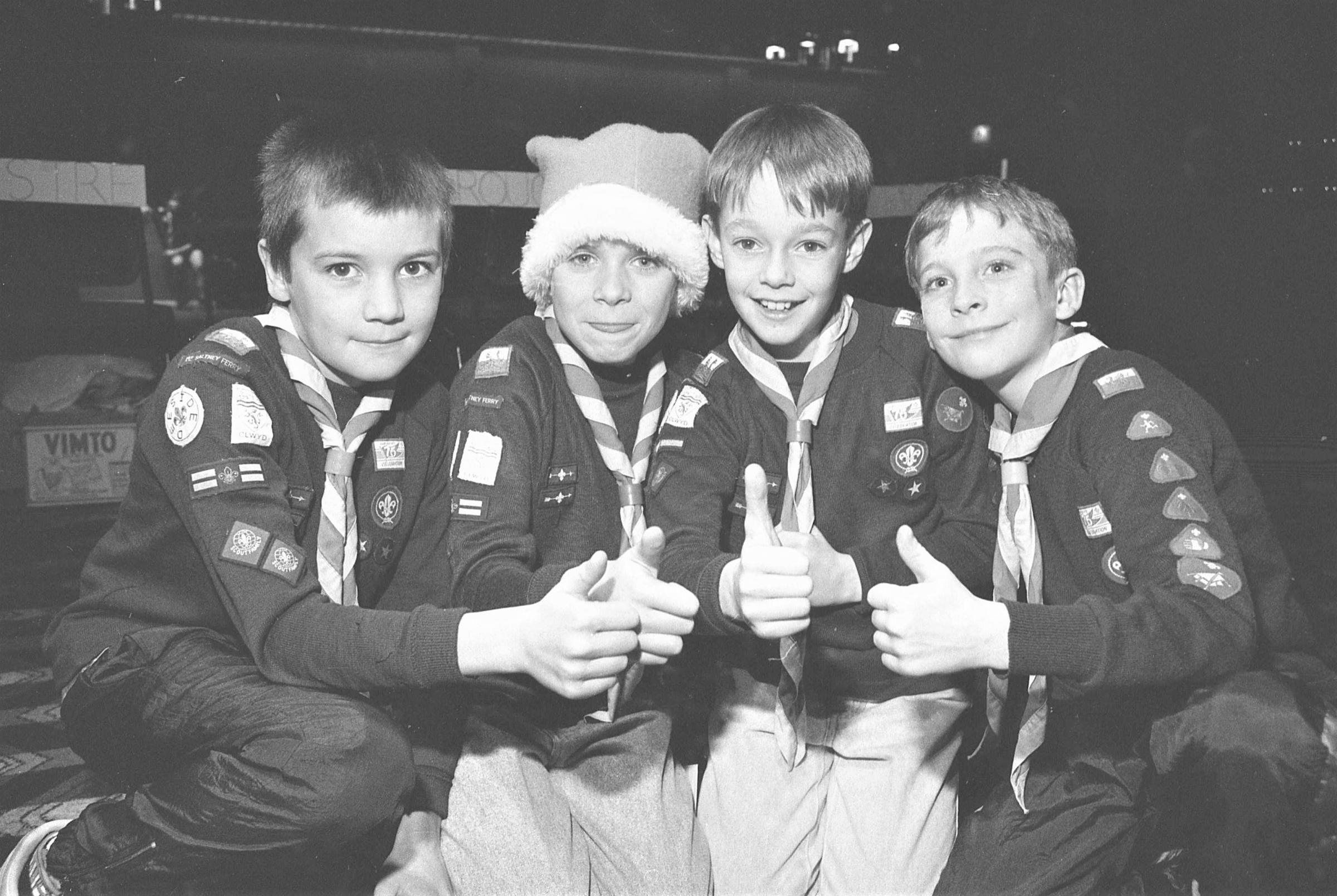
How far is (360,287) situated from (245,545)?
1.41ft

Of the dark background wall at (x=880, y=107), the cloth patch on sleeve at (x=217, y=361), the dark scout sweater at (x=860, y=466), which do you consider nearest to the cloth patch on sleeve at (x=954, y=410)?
the dark scout sweater at (x=860, y=466)

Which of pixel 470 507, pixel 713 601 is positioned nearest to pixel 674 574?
pixel 713 601

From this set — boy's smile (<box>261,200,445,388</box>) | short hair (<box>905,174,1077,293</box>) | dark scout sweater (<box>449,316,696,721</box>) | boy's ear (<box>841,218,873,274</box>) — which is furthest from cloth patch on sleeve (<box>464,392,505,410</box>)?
short hair (<box>905,174,1077,293</box>)

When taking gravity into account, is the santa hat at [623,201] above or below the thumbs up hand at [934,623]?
above

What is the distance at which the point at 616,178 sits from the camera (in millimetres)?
1757

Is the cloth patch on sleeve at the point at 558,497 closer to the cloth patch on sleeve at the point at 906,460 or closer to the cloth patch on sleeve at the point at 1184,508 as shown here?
the cloth patch on sleeve at the point at 906,460

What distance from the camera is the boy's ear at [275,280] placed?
1647 mm

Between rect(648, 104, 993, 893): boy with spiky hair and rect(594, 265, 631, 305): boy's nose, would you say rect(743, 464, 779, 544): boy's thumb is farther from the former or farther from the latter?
rect(594, 265, 631, 305): boy's nose

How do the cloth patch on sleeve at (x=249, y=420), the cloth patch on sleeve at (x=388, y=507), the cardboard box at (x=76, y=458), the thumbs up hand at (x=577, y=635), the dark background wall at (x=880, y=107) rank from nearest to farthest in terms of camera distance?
the thumbs up hand at (x=577, y=635), the cloth patch on sleeve at (x=249, y=420), the cloth patch on sleeve at (x=388, y=507), the dark background wall at (x=880, y=107), the cardboard box at (x=76, y=458)

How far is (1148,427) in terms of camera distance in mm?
1481

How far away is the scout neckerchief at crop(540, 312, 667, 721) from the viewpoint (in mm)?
1662

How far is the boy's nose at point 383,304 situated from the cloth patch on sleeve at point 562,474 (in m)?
0.34

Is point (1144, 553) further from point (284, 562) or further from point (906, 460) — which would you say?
point (284, 562)

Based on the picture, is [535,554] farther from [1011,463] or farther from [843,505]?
[1011,463]
